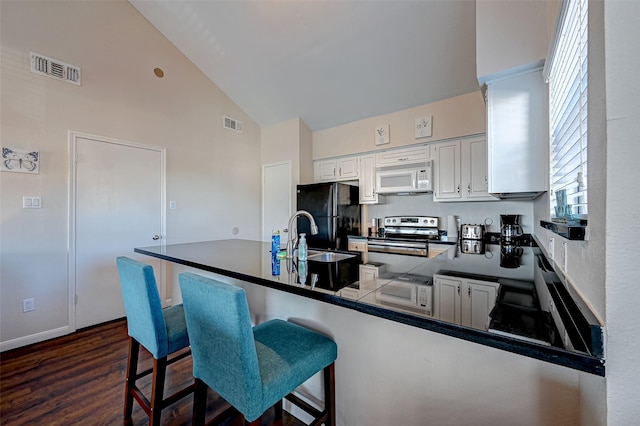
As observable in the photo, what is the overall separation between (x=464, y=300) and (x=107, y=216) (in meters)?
3.58

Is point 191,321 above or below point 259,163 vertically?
below

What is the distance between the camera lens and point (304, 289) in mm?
1002

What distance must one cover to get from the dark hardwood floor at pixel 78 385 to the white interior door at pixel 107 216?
1.49 ft

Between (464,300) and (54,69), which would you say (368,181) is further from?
(54,69)

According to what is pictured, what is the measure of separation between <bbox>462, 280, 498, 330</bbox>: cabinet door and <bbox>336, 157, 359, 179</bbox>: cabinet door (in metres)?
3.10

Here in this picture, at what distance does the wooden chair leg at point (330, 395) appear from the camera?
1216 mm

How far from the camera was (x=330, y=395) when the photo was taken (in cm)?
121

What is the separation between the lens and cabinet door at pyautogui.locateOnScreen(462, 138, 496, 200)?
3002 mm

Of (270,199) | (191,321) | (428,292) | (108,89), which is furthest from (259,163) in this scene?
(428,292)

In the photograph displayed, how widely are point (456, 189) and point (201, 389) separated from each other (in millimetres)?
3151

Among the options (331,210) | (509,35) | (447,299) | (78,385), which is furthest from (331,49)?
(78,385)

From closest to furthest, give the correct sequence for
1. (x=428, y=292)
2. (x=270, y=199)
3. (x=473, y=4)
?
(x=428, y=292) → (x=473, y=4) → (x=270, y=199)

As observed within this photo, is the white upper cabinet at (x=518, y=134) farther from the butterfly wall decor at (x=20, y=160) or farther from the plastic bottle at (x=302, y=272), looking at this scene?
the butterfly wall decor at (x=20, y=160)

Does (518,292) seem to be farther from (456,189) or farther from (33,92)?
(33,92)
